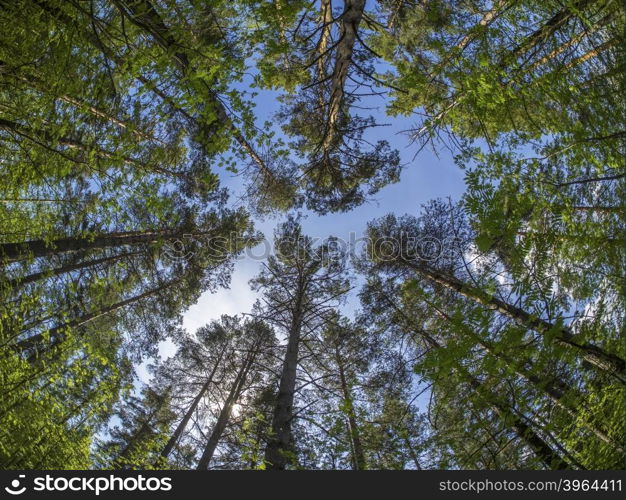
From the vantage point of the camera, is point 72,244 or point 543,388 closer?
point 543,388

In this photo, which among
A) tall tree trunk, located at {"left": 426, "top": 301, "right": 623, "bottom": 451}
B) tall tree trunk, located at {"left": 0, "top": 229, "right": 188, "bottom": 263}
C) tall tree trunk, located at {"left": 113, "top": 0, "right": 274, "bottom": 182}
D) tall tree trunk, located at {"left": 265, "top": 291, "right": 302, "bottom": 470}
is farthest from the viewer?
tall tree trunk, located at {"left": 0, "top": 229, "right": 188, "bottom": 263}

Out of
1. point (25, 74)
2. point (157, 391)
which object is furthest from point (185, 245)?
point (157, 391)

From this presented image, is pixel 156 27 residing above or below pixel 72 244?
below

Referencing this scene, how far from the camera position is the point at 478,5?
6.01 meters

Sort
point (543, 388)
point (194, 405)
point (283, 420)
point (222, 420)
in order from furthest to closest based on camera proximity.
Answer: point (194, 405), point (222, 420), point (283, 420), point (543, 388)

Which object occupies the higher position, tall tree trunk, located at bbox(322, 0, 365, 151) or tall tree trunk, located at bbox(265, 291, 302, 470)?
tall tree trunk, located at bbox(322, 0, 365, 151)

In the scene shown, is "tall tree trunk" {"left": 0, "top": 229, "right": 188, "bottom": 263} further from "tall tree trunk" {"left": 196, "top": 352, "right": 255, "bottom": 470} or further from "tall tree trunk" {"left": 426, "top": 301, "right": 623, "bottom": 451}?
"tall tree trunk" {"left": 426, "top": 301, "right": 623, "bottom": 451}

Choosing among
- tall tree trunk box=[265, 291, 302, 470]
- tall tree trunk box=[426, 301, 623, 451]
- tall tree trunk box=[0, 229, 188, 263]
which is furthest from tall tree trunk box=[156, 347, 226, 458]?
tall tree trunk box=[426, 301, 623, 451]

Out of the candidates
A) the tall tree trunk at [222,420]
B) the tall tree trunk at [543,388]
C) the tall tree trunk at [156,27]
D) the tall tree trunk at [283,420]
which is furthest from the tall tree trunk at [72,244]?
the tall tree trunk at [543,388]

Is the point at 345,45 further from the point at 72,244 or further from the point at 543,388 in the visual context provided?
the point at 72,244

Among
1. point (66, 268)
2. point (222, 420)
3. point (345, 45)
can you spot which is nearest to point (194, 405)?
point (222, 420)

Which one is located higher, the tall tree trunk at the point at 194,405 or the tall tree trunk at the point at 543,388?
the tall tree trunk at the point at 194,405

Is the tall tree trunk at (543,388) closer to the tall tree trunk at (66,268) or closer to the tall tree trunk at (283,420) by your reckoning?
the tall tree trunk at (283,420)

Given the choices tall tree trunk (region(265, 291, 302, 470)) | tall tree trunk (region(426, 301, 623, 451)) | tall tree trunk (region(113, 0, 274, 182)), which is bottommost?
tall tree trunk (region(426, 301, 623, 451))
